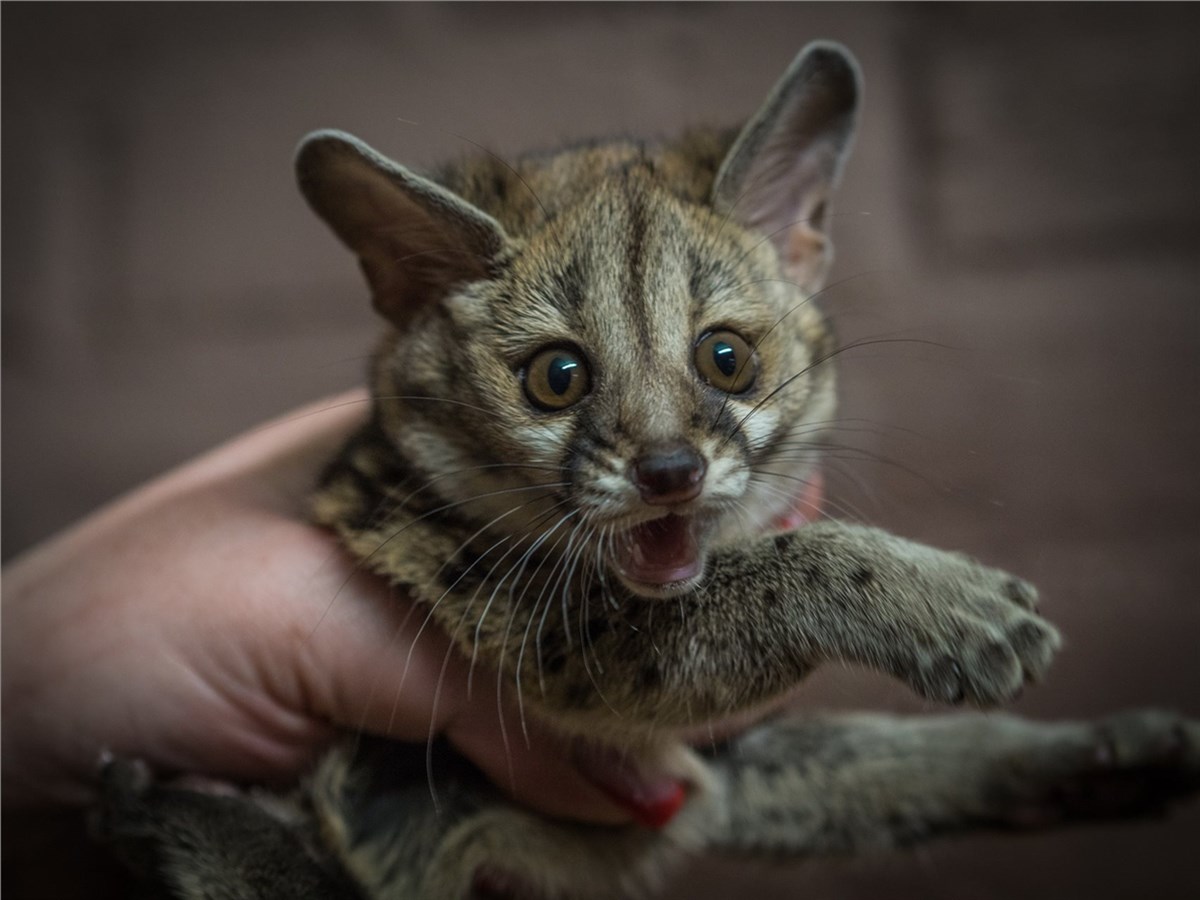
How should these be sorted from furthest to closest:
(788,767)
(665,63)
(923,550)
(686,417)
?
1. (665,63)
2. (788,767)
3. (923,550)
4. (686,417)

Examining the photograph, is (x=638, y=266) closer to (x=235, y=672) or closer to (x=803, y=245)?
(x=803, y=245)

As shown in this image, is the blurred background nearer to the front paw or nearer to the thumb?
the front paw

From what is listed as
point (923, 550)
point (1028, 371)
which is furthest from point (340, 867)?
point (1028, 371)

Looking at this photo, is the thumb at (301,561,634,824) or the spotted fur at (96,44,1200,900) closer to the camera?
the spotted fur at (96,44,1200,900)

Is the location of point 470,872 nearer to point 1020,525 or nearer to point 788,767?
point 788,767

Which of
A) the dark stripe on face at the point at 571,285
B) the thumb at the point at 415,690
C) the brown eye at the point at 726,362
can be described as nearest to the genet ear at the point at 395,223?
the dark stripe on face at the point at 571,285

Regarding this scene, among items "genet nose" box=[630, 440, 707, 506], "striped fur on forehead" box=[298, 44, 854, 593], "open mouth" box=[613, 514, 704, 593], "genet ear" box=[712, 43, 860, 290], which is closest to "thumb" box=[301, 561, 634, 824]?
"striped fur on forehead" box=[298, 44, 854, 593]

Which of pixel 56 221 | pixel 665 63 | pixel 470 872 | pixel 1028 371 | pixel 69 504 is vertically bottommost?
pixel 470 872

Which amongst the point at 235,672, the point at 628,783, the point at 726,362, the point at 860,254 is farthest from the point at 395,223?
the point at 860,254
